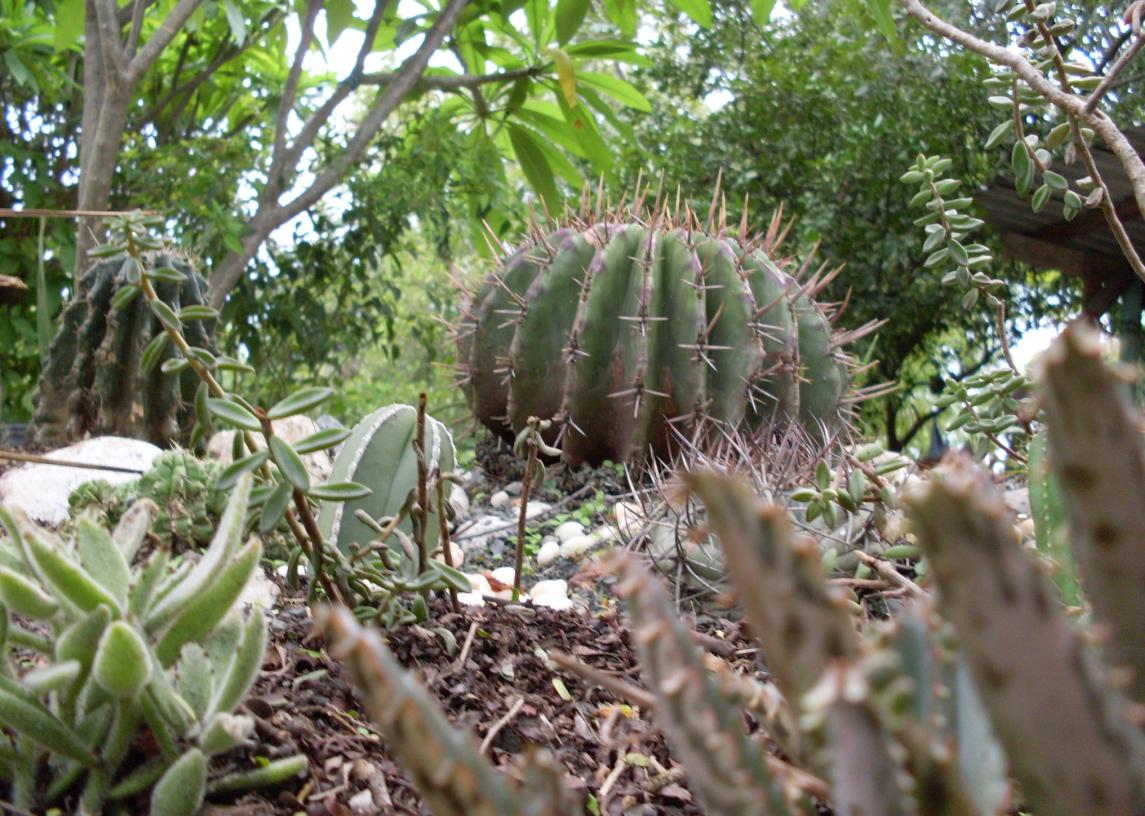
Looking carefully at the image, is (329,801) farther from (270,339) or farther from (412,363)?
(412,363)

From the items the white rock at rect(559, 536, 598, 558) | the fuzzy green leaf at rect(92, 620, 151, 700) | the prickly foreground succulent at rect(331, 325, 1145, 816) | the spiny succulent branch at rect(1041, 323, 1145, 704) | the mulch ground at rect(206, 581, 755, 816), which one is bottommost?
the mulch ground at rect(206, 581, 755, 816)

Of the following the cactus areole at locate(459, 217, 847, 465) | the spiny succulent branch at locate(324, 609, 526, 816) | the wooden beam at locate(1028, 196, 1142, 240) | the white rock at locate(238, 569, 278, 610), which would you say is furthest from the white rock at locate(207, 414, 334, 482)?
the wooden beam at locate(1028, 196, 1142, 240)

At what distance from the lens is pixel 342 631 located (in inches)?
13.3

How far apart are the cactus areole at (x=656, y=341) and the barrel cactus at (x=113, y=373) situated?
2.55 ft

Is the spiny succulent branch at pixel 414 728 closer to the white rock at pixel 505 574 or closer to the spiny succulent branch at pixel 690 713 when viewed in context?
the spiny succulent branch at pixel 690 713

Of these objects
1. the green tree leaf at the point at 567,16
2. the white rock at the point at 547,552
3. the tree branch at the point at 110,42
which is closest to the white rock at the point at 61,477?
the white rock at the point at 547,552

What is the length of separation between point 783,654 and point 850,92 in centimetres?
438

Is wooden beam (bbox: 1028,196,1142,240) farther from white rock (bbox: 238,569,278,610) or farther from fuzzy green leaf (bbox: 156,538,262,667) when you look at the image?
fuzzy green leaf (bbox: 156,538,262,667)

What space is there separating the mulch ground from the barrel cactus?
58.5 inches

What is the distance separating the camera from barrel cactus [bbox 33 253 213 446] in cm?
245

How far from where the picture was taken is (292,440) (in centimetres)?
245

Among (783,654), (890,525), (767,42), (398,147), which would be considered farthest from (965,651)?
(767,42)

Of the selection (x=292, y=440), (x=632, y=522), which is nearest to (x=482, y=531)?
(x=632, y=522)

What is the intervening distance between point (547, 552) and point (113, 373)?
1276 millimetres
